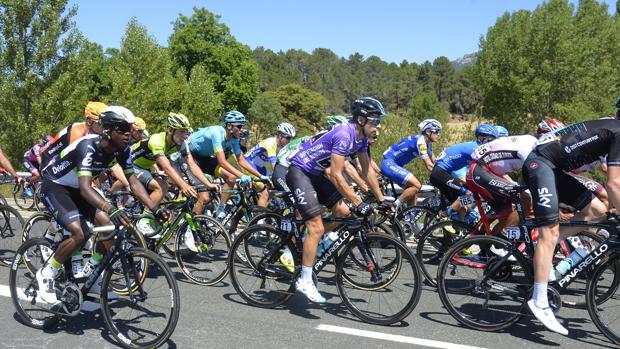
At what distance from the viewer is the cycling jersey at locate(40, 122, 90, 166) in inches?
213

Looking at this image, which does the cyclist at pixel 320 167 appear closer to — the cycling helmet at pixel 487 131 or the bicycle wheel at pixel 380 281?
the bicycle wheel at pixel 380 281

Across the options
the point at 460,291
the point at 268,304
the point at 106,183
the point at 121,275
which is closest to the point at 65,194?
the point at 121,275

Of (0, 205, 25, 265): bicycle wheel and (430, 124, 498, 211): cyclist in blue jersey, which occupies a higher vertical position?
(430, 124, 498, 211): cyclist in blue jersey

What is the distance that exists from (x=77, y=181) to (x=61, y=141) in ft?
2.94

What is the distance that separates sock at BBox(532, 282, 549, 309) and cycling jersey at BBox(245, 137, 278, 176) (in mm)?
5470

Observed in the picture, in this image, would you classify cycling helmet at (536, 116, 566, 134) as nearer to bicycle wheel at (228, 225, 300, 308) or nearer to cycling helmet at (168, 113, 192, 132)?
bicycle wheel at (228, 225, 300, 308)

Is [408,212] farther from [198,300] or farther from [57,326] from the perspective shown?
[57,326]

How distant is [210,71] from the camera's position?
57281 millimetres

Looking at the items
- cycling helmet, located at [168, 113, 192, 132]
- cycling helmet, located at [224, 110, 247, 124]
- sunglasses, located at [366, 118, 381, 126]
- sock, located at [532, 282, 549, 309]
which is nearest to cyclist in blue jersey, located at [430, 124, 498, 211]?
sunglasses, located at [366, 118, 381, 126]

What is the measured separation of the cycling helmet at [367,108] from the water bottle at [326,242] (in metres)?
1.26

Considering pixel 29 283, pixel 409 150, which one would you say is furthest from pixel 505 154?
pixel 29 283

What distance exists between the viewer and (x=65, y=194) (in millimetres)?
4898

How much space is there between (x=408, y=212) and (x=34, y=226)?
5247mm

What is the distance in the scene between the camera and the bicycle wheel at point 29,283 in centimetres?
491
